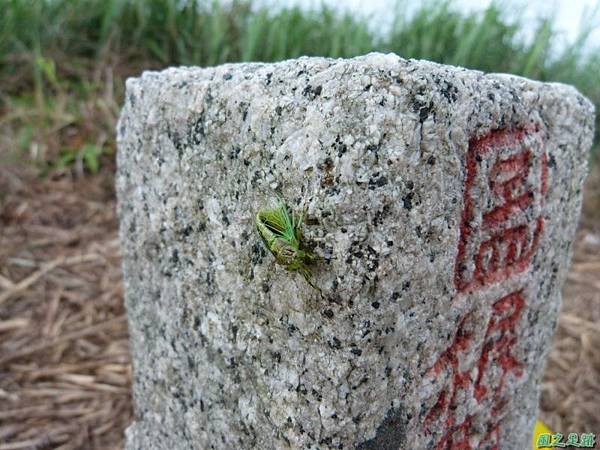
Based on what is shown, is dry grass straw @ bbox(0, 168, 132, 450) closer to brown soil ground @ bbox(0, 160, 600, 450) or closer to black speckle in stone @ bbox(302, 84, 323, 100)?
brown soil ground @ bbox(0, 160, 600, 450)

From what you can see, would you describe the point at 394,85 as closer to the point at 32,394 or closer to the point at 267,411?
the point at 267,411

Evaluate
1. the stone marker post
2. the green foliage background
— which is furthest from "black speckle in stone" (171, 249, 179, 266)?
the green foliage background

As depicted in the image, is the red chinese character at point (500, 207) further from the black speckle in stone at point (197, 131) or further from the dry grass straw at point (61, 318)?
the dry grass straw at point (61, 318)

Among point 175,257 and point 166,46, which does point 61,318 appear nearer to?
point 175,257

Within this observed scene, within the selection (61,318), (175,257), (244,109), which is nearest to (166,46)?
(61,318)

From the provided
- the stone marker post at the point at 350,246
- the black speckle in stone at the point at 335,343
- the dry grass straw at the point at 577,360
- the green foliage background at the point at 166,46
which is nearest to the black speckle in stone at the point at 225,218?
the stone marker post at the point at 350,246
